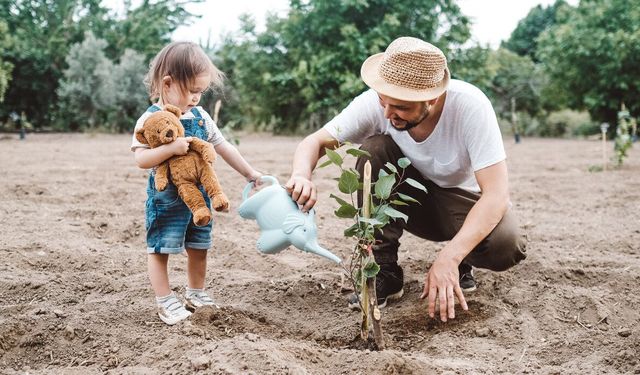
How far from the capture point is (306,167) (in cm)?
229

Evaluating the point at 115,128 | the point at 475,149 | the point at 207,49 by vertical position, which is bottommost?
the point at 115,128

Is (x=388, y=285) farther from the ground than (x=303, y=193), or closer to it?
closer to it

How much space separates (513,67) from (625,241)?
16.9 metres

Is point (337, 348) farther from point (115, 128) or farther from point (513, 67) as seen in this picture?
point (513, 67)

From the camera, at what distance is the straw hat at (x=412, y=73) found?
1.98 metres

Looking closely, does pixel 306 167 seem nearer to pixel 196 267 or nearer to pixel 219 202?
pixel 219 202

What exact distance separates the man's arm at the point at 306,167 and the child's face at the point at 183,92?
45 centimetres

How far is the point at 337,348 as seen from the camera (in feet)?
6.75

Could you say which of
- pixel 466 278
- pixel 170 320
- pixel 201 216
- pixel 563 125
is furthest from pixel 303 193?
pixel 563 125

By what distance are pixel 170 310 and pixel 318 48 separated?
13.4m

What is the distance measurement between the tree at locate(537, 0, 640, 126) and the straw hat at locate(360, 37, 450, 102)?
51.2ft

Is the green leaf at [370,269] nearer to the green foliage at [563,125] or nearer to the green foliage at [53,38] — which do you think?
the green foliage at [53,38]

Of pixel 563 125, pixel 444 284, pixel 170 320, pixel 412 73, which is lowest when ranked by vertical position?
pixel 563 125

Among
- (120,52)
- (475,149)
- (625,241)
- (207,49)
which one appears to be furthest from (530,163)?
(120,52)
